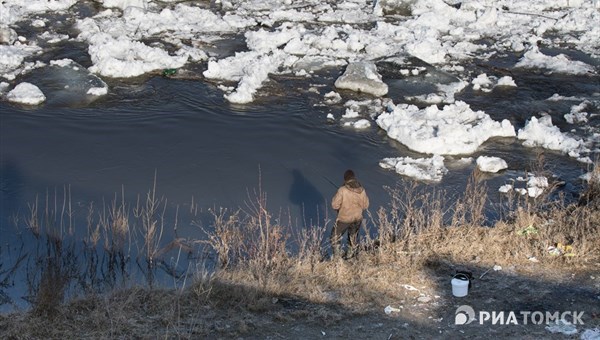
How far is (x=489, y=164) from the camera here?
13.5 meters

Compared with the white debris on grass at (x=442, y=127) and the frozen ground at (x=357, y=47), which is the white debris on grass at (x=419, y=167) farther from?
the white debris on grass at (x=442, y=127)

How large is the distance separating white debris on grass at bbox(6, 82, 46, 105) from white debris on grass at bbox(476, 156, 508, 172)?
8.14m

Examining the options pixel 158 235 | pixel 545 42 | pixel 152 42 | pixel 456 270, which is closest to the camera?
pixel 456 270

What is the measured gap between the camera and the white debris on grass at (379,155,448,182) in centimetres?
1318

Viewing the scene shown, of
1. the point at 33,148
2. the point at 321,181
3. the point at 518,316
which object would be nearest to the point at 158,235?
the point at 321,181

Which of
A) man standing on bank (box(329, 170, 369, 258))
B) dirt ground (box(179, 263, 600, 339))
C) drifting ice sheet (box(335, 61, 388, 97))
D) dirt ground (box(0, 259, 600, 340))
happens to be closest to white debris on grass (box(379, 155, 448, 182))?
drifting ice sheet (box(335, 61, 388, 97))

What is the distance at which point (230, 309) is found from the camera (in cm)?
809

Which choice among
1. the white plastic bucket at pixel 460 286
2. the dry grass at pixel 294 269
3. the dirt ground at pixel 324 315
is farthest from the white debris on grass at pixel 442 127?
the white plastic bucket at pixel 460 286

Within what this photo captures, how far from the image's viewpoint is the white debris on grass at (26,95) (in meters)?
15.3

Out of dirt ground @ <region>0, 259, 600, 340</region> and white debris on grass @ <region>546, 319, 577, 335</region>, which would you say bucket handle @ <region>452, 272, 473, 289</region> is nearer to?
dirt ground @ <region>0, 259, 600, 340</region>

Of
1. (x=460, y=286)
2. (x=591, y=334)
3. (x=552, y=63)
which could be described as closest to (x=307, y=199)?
(x=460, y=286)

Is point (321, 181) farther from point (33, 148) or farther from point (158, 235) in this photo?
point (33, 148)

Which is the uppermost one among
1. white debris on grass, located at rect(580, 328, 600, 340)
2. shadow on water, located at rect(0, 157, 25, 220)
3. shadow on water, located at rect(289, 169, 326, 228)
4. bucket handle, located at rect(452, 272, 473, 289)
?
bucket handle, located at rect(452, 272, 473, 289)

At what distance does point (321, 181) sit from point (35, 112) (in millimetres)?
5756
